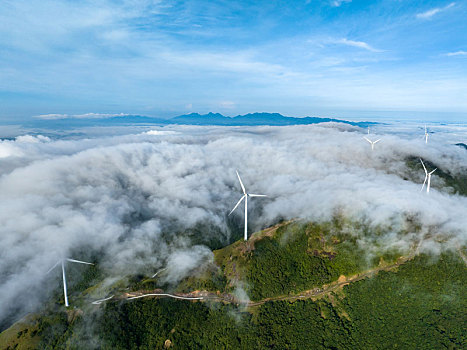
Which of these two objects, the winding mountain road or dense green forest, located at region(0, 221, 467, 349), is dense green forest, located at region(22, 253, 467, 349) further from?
the winding mountain road

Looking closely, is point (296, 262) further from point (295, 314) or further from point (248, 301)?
point (248, 301)

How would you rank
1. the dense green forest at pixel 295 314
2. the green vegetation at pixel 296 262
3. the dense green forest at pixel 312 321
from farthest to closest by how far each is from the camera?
the green vegetation at pixel 296 262, the dense green forest at pixel 295 314, the dense green forest at pixel 312 321

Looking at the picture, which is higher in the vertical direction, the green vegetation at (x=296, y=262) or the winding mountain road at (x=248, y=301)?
the green vegetation at (x=296, y=262)

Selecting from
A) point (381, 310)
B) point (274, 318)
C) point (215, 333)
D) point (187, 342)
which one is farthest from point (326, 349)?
point (187, 342)

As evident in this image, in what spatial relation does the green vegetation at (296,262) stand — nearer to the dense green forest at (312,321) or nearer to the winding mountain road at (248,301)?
the winding mountain road at (248,301)

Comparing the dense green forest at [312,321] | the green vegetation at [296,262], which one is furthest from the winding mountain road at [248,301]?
the dense green forest at [312,321]

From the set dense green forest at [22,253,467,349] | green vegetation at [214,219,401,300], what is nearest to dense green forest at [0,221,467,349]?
dense green forest at [22,253,467,349]

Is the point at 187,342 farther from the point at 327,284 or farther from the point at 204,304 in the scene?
the point at 327,284

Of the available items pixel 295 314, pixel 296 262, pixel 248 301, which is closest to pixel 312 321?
pixel 295 314

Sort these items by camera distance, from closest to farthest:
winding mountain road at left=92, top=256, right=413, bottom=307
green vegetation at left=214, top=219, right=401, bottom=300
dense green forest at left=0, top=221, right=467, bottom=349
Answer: dense green forest at left=0, top=221, right=467, bottom=349 → winding mountain road at left=92, top=256, right=413, bottom=307 → green vegetation at left=214, top=219, right=401, bottom=300

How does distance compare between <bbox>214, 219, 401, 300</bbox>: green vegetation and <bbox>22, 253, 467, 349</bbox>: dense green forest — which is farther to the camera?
<bbox>214, 219, 401, 300</bbox>: green vegetation

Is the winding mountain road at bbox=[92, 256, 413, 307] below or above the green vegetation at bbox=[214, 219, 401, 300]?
below
